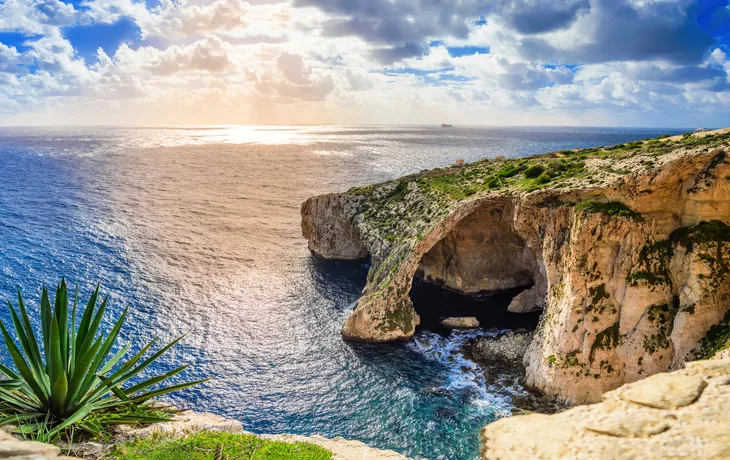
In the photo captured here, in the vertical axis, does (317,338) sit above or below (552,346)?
below

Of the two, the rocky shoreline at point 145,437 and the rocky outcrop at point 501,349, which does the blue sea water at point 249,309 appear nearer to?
the rocky outcrop at point 501,349

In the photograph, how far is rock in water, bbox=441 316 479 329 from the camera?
4831 cm

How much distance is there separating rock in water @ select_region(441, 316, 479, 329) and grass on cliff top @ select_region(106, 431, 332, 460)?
31.1 m

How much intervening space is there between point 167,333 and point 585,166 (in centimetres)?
4265

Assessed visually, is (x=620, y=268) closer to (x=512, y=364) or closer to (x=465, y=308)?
(x=512, y=364)

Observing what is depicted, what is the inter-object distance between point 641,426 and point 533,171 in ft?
142

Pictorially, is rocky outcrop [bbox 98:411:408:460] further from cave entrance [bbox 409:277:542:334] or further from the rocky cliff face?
cave entrance [bbox 409:277:542:334]

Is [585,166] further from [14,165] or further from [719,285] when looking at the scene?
[14,165]

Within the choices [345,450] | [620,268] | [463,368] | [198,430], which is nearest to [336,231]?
[463,368]

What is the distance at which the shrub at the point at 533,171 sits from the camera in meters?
49.1

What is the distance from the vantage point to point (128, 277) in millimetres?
57969

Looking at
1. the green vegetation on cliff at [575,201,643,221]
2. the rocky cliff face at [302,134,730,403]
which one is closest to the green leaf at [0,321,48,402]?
the rocky cliff face at [302,134,730,403]

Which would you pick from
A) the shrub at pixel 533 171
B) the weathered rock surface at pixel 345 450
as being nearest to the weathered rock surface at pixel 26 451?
the weathered rock surface at pixel 345 450

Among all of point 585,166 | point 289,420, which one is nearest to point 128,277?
point 289,420
